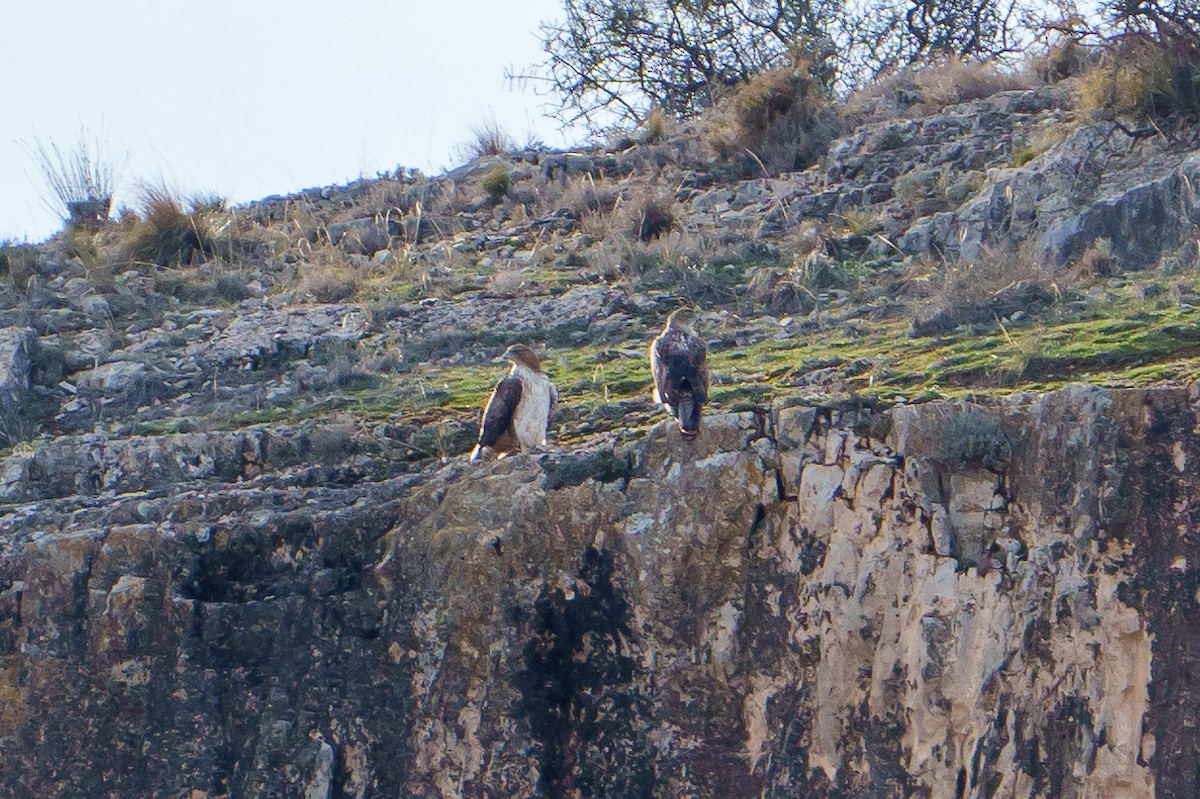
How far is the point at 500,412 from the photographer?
945 cm

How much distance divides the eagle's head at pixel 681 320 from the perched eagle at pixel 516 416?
873mm

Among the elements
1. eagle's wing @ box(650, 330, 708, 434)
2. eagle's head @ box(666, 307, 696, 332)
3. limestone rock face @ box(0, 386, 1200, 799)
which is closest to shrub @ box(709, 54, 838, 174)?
eagle's head @ box(666, 307, 696, 332)

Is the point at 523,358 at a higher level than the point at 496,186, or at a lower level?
lower

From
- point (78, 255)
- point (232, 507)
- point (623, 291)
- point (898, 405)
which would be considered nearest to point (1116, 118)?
point (623, 291)

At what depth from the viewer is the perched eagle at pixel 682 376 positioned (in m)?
8.34

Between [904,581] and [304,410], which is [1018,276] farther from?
[304,410]

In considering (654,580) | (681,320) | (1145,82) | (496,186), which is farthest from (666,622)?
(496,186)

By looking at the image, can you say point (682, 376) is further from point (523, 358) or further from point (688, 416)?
point (523, 358)

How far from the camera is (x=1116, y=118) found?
13727 mm

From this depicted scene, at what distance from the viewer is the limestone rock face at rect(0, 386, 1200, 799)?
7355 mm

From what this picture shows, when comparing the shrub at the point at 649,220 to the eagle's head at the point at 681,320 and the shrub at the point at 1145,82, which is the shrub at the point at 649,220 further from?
the shrub at the point at 1145,82

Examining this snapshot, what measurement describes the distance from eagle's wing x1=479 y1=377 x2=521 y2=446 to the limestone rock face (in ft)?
2.36

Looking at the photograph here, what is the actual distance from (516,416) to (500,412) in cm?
11

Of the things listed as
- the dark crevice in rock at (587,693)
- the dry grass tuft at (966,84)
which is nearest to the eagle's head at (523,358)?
the dark crevice in rock at (587,693)
